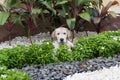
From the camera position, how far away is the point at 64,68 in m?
4.38

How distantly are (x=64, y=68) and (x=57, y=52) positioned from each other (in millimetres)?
562

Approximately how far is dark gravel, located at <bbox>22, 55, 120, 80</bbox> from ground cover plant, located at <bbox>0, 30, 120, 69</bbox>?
6.0 inches

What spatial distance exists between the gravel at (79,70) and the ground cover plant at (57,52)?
0.13 meters

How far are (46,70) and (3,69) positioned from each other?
2.77ft

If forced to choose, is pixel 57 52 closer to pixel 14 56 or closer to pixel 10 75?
pixel 14 56

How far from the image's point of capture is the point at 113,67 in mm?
4312

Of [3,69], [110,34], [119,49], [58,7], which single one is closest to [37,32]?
[58,7]

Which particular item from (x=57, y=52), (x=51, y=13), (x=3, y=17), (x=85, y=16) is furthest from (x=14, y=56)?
(x=51, y=13)

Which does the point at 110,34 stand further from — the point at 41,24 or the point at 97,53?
the point at 41,24

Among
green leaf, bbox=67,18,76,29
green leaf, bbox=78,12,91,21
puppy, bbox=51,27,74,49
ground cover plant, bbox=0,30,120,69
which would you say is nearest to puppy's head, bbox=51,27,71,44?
puppy, bbox=51,27,74,49

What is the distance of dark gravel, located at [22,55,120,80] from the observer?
13.5ft

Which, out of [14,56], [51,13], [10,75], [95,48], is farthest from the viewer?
[51,13]

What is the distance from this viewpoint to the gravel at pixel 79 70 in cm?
400

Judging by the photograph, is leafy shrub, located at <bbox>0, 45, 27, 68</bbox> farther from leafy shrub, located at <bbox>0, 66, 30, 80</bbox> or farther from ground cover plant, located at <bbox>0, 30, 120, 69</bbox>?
leafy shrub, located at <bbox>0, 66, 30, 80</bbox>
